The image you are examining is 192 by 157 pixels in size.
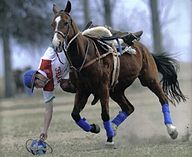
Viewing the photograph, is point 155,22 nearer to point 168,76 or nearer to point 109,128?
point 168,76

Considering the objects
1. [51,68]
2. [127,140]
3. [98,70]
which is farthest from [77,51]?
[127,140]

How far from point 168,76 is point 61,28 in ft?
12.8

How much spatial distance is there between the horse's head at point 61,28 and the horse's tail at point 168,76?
3.37 meters

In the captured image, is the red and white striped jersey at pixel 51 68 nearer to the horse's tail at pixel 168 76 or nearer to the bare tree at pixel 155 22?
the horse's tail at pixel 168 76

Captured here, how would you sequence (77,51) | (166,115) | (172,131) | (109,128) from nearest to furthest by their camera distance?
(77,51) < (109,128) < (172,131) < (166,115)

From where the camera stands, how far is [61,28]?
9.84 m

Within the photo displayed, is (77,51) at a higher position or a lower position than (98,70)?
higher

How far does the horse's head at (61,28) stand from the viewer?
31.6ft

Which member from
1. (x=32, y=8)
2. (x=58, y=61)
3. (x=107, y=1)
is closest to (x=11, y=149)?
(x=58, y=61)

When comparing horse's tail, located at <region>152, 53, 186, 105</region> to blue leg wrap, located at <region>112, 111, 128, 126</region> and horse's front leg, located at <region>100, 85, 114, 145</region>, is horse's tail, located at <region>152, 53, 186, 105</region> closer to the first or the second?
blue leg wrap, located at <region>112, 111, 128, 126</region>

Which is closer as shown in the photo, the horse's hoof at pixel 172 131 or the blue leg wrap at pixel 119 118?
the horse's hoof at pixel 172 131

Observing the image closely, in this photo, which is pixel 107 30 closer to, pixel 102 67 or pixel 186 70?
pixel 102 67

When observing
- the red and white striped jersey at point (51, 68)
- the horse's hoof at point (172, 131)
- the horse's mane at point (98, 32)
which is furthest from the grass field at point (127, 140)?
the horse's mane at point (98, 32)

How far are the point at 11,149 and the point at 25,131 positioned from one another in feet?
14.7
